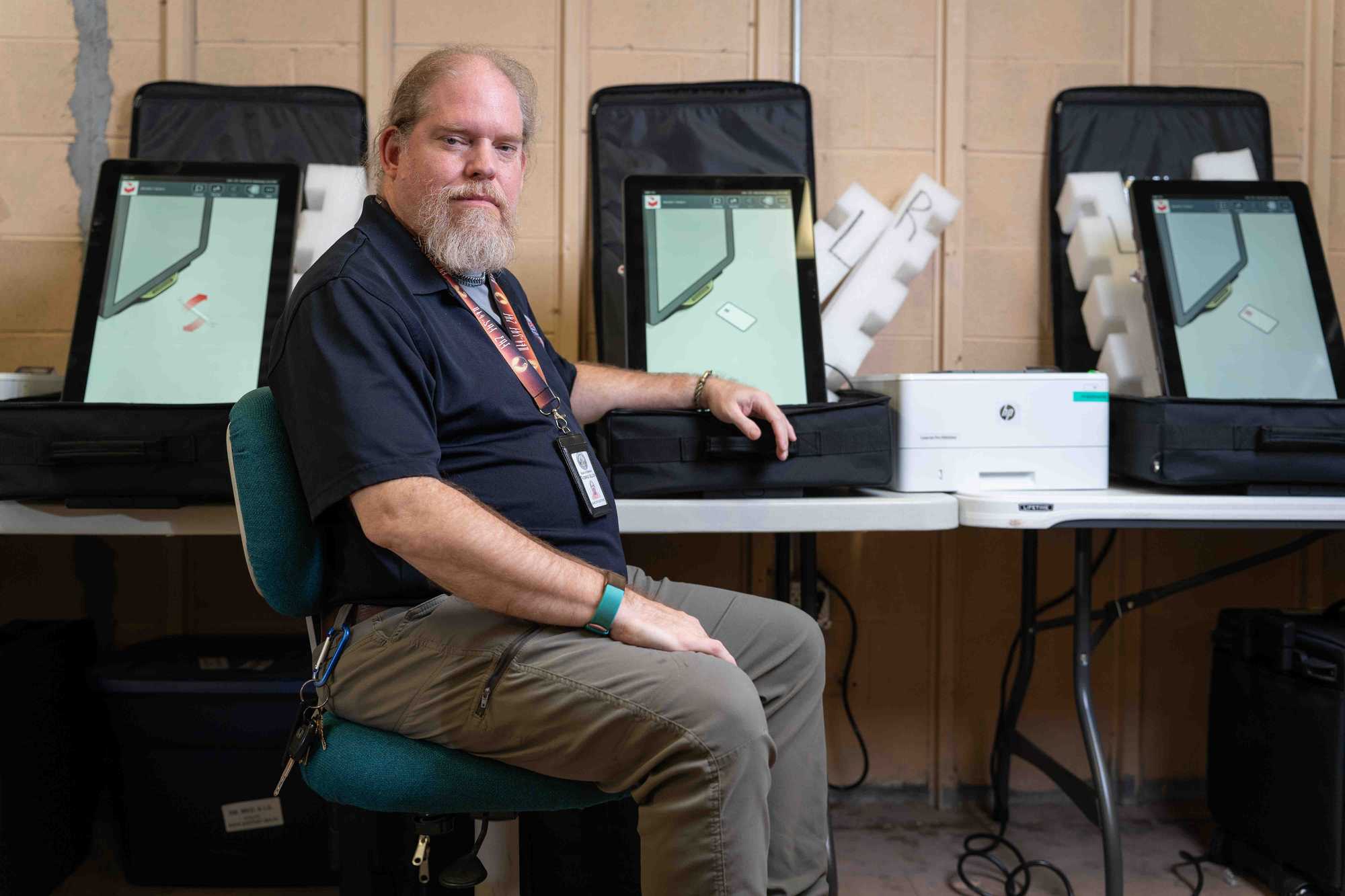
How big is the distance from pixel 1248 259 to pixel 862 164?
785mm

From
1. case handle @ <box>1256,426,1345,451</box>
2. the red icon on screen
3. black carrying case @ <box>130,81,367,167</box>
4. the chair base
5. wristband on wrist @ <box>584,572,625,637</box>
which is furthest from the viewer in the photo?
black carrying case @ <box>130,81,367,167</box>

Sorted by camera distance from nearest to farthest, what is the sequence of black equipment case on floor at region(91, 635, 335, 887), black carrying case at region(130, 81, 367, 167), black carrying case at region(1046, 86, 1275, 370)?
black equipment case on floor at region(91, 635, 335, 887) < black carrying case at region(130, 81, 367, 167) < black carrying case at region(1046, 86, 1275, 370)

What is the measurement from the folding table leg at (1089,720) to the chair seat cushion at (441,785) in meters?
1.05

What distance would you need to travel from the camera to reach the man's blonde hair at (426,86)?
4.57 ft

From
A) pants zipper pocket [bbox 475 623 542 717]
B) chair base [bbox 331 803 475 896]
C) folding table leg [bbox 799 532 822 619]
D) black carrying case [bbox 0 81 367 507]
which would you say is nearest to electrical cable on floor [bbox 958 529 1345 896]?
folding table leg [bbox 799 532 822 619]

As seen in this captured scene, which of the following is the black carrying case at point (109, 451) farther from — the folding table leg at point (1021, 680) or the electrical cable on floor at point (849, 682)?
the folding table leg at point (1021, 680)

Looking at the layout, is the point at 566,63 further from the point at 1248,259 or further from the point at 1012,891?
the point at 1012,891

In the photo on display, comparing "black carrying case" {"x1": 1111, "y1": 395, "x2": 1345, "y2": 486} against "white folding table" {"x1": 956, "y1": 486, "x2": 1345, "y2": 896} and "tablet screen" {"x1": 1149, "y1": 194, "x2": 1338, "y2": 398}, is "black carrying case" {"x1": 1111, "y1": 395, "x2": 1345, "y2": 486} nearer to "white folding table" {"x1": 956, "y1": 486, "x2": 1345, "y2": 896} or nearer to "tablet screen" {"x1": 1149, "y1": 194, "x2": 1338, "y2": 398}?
"white folding table" {"x1": 956, "y1": 486, "x2": 1345, "y2": 896}

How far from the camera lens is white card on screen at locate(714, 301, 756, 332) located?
1.93 meters

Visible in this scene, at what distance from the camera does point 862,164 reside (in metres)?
2.25

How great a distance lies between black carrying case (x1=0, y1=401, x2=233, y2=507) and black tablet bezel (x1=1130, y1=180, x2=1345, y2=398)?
1655 millimetres

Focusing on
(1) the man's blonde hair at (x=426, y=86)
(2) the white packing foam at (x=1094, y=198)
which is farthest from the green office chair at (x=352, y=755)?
(2) the white packing foam at (x=1094, y=198)

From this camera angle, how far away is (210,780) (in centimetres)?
186

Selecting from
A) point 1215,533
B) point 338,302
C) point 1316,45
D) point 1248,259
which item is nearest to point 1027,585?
point 1215,533
